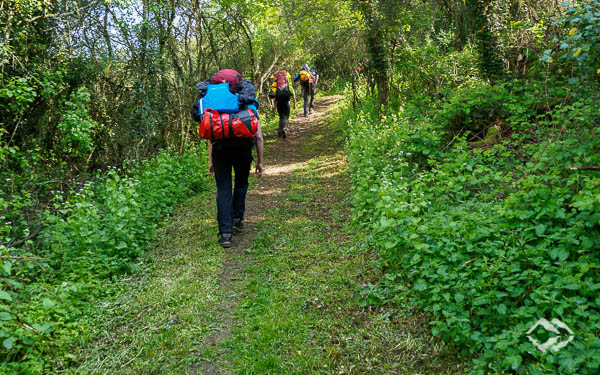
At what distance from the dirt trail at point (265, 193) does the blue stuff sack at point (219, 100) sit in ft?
6.01

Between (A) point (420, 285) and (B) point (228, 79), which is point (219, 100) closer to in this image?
(B) point (228, 79)

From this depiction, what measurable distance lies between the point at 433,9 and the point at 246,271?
781cm

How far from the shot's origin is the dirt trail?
12.2 ft

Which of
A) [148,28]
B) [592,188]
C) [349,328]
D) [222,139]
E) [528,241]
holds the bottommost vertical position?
[349,328]

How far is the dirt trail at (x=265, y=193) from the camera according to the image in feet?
12.2

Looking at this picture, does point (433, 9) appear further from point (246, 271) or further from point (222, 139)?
point (246, 271)

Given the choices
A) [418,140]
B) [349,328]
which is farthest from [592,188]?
[418,140]

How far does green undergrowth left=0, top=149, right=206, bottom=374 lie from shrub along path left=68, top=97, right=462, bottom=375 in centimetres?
23

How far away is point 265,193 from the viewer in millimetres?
8031

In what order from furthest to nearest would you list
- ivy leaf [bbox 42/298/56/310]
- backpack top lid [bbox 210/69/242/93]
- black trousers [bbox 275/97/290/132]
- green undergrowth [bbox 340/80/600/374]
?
black trousers [bbox 275/97/290/132]
backpack top lid [bbox 210/69/242/93]
ivy leaf [bbox 42/298/56/310]
green undergrowth [bbox 340/80/600/374]

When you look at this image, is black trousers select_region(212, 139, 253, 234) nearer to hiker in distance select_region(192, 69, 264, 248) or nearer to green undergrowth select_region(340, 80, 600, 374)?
hiker in distance select_region(192, 69, 264, 248)

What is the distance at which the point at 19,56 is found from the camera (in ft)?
24.2

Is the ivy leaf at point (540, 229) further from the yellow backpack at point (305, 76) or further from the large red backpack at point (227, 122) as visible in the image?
the yellow backpack at point (305, 76)

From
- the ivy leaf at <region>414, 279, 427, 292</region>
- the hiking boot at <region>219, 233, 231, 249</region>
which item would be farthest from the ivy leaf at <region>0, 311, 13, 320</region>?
the ivy leaf at <region>414, 279, 427, 292</region>
